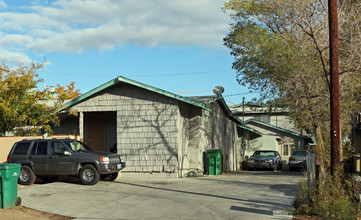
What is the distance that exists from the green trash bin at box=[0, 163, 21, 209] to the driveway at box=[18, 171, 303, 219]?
2.22ft

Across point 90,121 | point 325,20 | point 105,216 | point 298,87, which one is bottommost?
point 105,216

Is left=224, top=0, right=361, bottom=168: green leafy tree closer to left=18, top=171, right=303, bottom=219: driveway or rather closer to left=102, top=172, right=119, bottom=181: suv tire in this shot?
left=18, top=171, right=303, bottom=219: driveway

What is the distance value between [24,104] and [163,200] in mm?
10653

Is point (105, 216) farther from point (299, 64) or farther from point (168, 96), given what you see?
point (299, 64)

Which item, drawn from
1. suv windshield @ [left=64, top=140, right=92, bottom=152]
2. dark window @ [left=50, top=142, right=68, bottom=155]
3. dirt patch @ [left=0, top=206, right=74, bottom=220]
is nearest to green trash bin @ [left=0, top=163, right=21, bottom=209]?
dirt patch @ [left=0, top=206, right=74, bottom=220]

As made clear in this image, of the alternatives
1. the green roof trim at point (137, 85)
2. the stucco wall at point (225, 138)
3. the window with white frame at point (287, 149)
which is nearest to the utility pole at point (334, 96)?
the green roof trim at point (137, 85)

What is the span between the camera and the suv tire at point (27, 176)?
16.1 m

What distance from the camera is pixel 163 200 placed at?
12672 mm

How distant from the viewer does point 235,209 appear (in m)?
11.2

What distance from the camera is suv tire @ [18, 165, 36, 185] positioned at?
16.1 m

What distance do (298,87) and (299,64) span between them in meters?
1.75

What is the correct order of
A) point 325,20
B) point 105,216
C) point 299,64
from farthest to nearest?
1. point 299,64
2. point 325,20
3. point 105,216

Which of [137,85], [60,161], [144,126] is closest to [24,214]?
[60,161]

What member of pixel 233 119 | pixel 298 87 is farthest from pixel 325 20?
pixel 233 119
